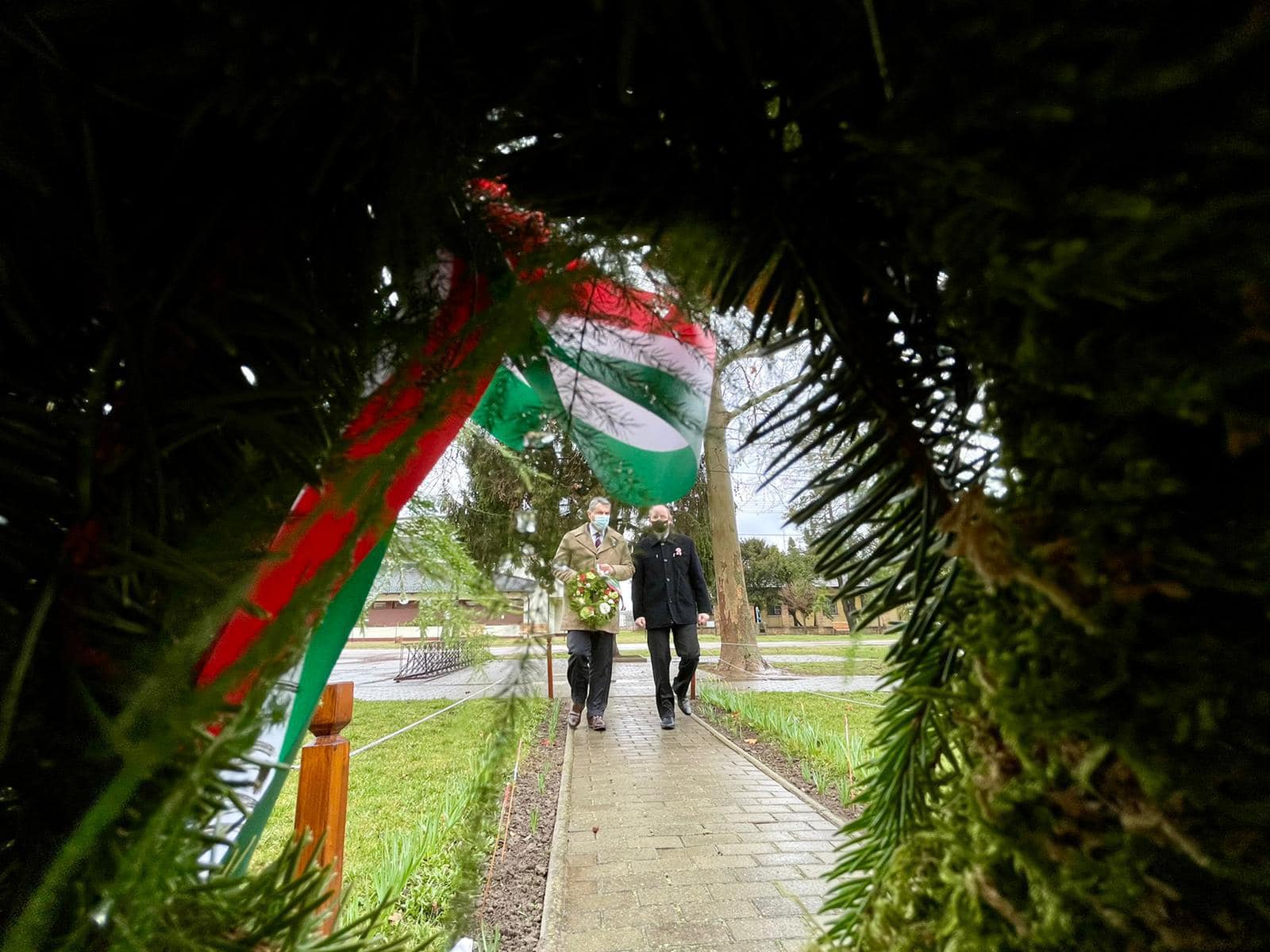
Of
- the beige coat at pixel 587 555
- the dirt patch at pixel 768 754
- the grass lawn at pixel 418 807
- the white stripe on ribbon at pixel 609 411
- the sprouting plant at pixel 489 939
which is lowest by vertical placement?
the dirt patch at pixel 768 754

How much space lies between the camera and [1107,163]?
0.31 meters

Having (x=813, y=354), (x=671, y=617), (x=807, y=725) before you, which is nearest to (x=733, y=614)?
(x=671, y=617)

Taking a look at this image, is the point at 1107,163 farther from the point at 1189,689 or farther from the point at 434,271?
the point at 434,271

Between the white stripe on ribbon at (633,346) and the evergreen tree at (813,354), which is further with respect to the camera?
the white stripe on ribbon at (633,346)

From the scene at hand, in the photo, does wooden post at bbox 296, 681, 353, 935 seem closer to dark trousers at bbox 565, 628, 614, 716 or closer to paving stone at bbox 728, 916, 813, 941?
paving stone at bbox 728, 916, 813, 941

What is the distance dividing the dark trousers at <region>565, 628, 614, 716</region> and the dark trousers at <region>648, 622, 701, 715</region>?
52 cm

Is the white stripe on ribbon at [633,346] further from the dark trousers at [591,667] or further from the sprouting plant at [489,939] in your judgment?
the dark trousers at [591,667]

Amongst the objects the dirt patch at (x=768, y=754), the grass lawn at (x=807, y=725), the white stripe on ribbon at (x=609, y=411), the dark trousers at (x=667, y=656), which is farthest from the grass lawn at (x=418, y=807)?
the grass lawn at (x=807, y=725)

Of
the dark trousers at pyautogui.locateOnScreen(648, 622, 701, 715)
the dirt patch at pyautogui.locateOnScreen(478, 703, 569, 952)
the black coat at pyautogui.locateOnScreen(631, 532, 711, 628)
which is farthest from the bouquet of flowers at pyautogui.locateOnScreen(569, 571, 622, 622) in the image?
the dark trousers at pyautogui.locateOnScreen(648, 622, 701, 715)

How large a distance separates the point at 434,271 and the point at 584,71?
0.22 metres

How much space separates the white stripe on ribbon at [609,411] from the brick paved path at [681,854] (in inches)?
55.9

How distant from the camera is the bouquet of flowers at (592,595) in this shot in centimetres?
59

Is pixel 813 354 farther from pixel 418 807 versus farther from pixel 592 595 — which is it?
pixel 418 807

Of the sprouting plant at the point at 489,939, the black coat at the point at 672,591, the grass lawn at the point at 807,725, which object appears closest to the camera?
the sprouting plant at the point at 489,939
